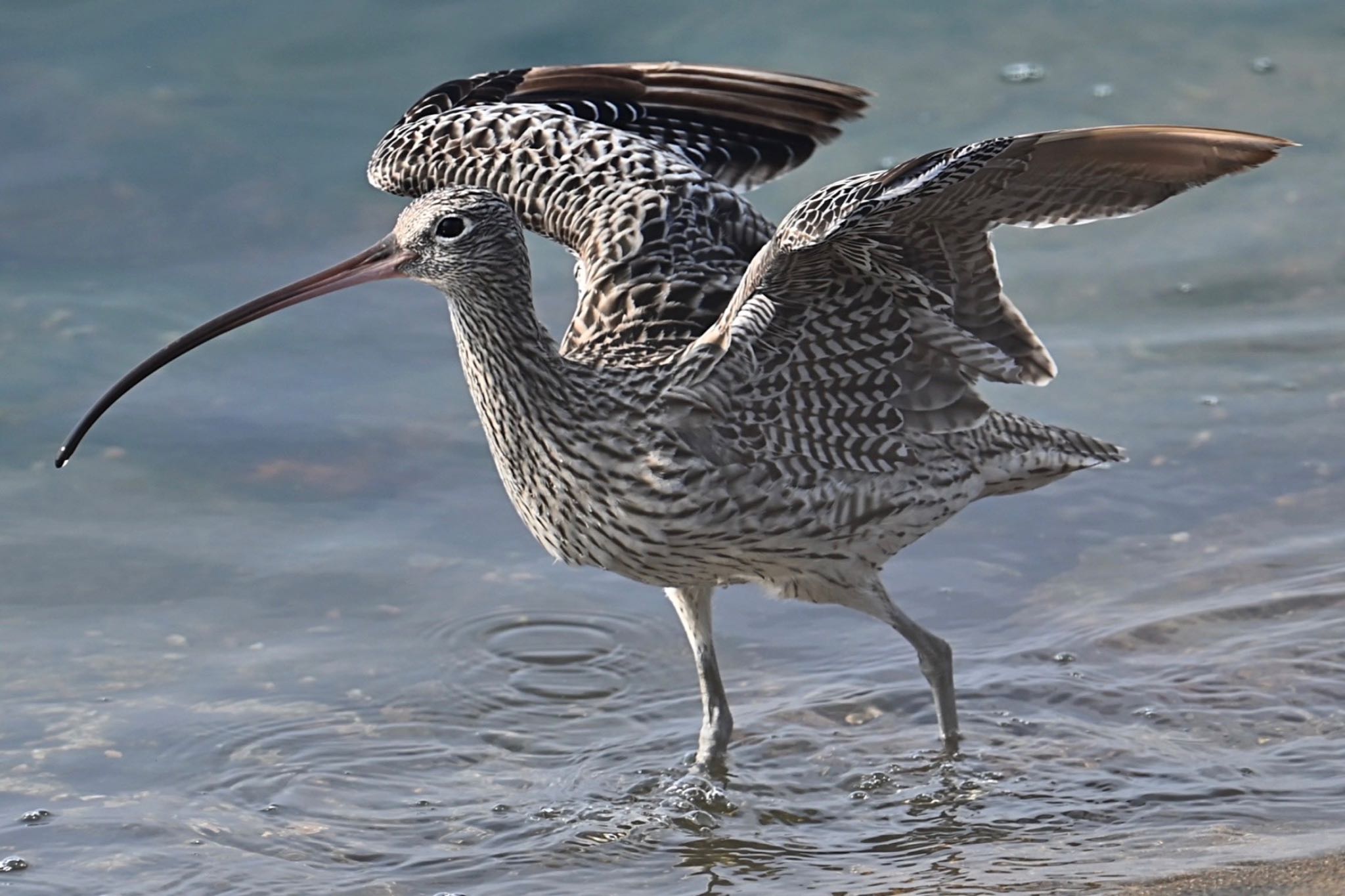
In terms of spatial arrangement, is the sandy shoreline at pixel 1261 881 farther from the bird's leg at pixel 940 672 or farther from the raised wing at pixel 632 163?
the raised wing at pixel 632 163

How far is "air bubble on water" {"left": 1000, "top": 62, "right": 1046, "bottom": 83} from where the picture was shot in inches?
522


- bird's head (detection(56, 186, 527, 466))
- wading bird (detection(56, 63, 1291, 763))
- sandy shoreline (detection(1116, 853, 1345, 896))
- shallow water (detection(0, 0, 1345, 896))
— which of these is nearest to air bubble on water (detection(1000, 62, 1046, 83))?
shallow water (detection(0, 0, 1345, 896))

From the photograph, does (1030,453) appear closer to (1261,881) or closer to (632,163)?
(632,163)

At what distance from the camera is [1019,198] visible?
6734 mm

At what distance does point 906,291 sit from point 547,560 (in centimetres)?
268

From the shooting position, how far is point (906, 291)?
6926 mm

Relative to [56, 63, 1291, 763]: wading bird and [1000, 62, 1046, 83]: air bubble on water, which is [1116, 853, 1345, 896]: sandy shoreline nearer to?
[56, 63, 1291, 763]: wading bird

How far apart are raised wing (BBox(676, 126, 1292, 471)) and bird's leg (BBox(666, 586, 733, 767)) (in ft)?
2.57

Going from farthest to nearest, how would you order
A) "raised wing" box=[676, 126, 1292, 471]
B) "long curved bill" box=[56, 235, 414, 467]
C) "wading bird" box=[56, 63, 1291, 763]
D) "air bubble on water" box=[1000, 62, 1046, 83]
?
"air bubble on water" box=[1000, 62, 1046, 83]
"wading bird" box=[56, 63, 1291, 763]
"long curved bill" box=[56, 235, 414, 467]
"raised wing" box=[676, 126, 1292, 471]

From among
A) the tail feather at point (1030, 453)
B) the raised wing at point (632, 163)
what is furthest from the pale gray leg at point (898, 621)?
the raised wing at point (632, 163)

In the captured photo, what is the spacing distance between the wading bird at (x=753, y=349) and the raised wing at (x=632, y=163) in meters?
0.02

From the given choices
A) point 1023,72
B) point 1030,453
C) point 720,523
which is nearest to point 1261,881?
point 720,523

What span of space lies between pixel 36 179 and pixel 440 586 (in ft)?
14.7

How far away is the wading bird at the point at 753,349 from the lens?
21.1 ft
